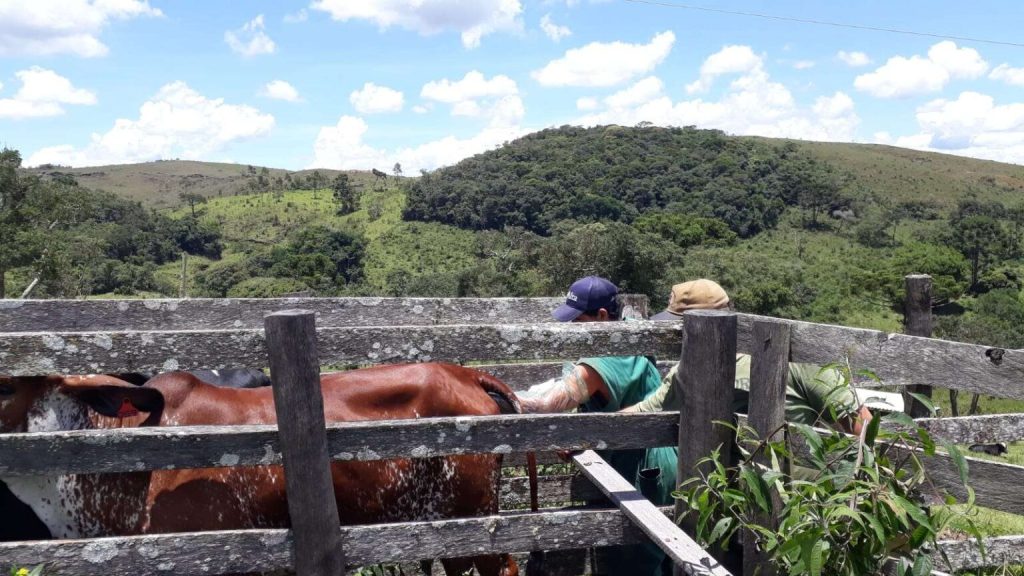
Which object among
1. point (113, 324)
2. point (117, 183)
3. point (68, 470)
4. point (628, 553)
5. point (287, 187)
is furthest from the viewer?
point (117, 183)

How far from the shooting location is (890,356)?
9.15 feet

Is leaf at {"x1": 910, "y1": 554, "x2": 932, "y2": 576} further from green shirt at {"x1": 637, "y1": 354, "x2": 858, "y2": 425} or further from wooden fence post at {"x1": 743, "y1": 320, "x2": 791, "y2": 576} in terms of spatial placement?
green shirt at {"x1": 637, "y1": 354, "x2": 858, "y2": 425}

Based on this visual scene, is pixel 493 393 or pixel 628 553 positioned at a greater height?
pixel 493 393

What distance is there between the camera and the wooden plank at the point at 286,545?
107 inches

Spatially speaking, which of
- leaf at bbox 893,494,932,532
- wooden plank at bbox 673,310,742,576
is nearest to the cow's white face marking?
wooden plank at bbox 673,310,742,576

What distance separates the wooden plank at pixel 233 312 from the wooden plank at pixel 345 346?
1459mm

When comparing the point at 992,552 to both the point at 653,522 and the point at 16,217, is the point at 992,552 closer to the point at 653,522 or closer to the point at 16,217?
the point at 653,522

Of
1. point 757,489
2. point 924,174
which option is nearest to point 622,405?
point 757,489

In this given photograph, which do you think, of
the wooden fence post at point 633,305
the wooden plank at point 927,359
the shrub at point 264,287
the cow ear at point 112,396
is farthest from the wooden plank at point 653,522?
the shrub at point 264,287

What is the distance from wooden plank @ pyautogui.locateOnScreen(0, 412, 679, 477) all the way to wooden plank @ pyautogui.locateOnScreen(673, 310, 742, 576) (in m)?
0.13

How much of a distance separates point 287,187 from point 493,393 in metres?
123

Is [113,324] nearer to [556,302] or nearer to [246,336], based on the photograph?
[246,336]

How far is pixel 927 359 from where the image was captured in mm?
2773

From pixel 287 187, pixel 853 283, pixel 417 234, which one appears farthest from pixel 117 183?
pixel 853 283
